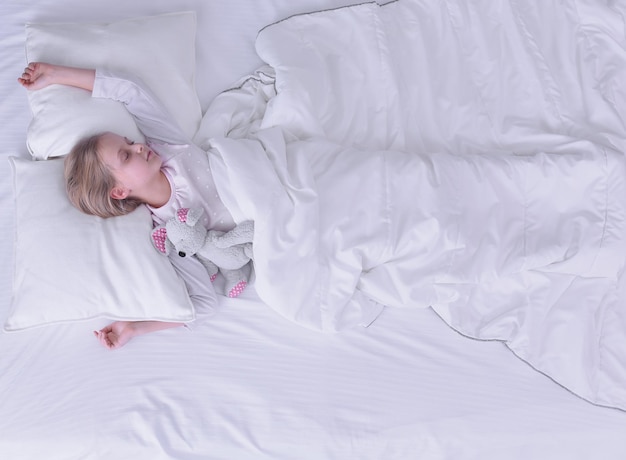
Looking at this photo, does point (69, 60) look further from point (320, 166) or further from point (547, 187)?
point (547, 187)

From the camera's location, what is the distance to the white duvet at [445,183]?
125 centimetres

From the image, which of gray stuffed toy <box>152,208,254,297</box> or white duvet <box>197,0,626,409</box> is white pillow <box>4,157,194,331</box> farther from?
white duvet <box>197,0,626,409</box>

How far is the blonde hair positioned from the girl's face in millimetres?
13

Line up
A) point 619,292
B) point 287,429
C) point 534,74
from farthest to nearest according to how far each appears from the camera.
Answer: point 534,74, point 619,292, point 287,429

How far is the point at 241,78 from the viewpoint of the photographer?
1465 mm

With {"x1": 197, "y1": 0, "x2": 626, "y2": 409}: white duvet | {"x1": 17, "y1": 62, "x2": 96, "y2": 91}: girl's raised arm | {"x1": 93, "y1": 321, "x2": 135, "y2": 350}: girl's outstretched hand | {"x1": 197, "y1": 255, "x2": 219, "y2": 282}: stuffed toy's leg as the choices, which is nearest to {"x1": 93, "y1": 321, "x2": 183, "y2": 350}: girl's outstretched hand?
{"x1": 93, "y1": 321, "x2": 135, "y2": 350}: girl's outstretched hand

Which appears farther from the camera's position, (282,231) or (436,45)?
(436,45)

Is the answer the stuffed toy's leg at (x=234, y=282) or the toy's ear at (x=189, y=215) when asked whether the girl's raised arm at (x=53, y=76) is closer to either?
the toy's ear at (x=189, y=215)

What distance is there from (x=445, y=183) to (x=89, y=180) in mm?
753

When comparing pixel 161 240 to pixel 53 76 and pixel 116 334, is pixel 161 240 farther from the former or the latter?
pixel 53 76

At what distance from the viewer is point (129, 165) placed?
1.21m

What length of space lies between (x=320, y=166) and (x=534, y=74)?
1.94ft

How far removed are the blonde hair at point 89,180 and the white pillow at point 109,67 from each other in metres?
0.07

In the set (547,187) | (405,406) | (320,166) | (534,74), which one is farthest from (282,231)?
(534,74)
